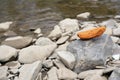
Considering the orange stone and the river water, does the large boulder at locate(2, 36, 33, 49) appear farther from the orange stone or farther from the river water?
the orange stone

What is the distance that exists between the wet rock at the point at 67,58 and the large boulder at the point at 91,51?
87 millimetres

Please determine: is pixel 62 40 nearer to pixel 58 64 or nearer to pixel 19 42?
pixel 19 42

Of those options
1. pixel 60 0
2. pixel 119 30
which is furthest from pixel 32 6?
pixel 119 30

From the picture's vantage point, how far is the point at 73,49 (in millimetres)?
6309

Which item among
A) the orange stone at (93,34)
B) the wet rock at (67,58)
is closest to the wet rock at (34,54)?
the wet rock at (67,58)

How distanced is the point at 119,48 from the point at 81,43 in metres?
0.85

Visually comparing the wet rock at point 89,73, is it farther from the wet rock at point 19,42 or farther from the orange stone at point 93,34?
the wet rock at point 19,42

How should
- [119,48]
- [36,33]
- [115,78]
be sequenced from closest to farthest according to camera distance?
[115,78] → [119,48] → [36,33]

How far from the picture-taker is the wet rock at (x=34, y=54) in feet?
21.7

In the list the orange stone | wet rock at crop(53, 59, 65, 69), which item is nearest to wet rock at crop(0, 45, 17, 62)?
Result: wet rock at crop(53, 59, 65, 69)

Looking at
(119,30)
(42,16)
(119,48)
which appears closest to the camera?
(119,48)

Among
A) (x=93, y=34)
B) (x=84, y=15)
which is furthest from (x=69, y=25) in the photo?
(x=93, y=34)

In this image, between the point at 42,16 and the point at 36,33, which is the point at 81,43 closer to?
the point at 36,33

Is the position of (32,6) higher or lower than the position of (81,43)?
lower
